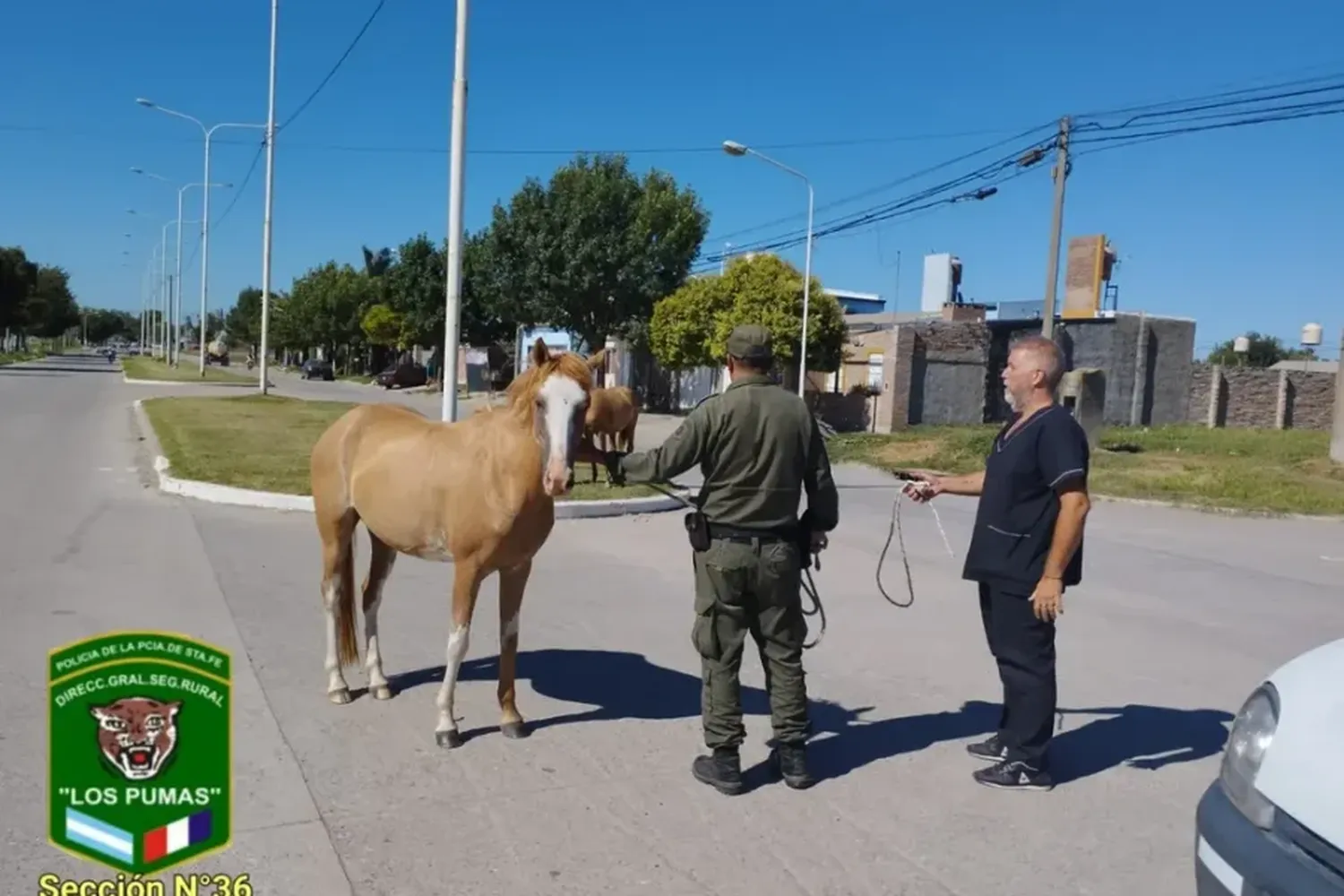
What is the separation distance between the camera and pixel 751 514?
13.7 feet

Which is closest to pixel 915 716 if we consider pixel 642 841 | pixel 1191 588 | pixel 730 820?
pixel 730 820

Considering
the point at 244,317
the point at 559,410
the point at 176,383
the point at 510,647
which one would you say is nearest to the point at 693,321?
the point at 176,383

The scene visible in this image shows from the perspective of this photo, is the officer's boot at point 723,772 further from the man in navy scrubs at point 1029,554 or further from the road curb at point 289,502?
the road curb at point 289,502

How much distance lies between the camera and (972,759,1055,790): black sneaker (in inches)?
174

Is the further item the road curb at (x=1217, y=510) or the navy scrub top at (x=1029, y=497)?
the road curb at (x=1217, y=510)

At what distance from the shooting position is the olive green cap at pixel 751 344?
427 cm

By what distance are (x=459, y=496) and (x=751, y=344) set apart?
1.50 metres

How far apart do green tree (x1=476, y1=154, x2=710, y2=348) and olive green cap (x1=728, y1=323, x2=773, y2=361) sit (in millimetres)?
32583

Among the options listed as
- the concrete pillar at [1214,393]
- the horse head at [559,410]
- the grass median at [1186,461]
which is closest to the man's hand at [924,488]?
the horse head at [559,410]

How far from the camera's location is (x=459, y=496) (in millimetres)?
4703

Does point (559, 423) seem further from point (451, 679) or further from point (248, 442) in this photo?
point (248, 442)

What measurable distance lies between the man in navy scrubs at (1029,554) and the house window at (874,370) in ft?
89.2

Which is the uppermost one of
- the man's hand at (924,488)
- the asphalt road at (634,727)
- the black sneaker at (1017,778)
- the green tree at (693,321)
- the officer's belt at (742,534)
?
the green tree at (693,321)

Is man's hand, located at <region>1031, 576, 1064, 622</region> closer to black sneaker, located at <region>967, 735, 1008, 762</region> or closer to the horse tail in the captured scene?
black sneaker, located at <region>967, 735, 1008, 762</region>
